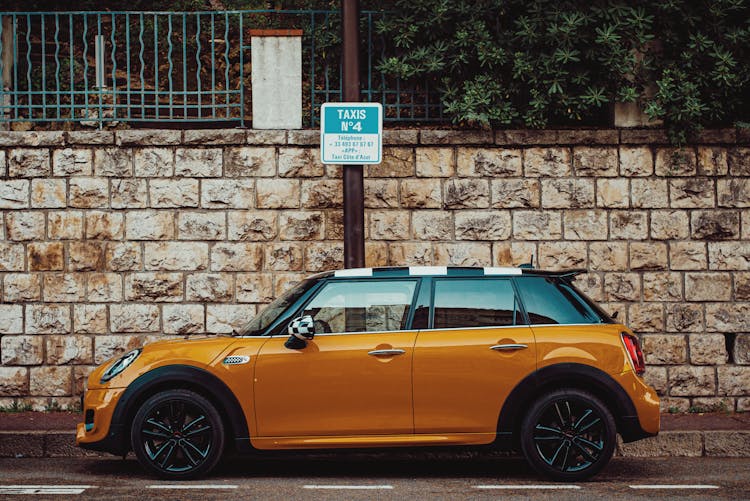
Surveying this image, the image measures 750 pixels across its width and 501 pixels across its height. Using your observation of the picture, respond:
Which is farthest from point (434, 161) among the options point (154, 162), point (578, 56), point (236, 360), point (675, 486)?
point (675, 486)

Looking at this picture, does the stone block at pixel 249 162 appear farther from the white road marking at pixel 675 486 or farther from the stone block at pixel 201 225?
the white road marking at pixel 675 486

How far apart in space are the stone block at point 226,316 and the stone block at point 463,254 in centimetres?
205

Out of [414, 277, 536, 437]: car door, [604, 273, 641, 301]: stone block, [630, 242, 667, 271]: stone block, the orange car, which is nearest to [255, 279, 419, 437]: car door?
the orange car

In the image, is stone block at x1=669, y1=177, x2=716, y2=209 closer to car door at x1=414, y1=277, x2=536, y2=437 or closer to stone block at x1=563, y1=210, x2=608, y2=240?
stone block at x1=563, y1=210, x2=608, y2=240

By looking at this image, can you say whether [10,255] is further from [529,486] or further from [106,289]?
[529,486]

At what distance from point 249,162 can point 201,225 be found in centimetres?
83

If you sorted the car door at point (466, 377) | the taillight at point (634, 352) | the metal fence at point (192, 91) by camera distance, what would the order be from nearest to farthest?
the car door at point (466, 377)
the taillight at point (634, 352)
the metal fence at point (192, 91)

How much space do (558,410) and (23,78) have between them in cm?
765

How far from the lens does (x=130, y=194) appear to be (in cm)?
1013

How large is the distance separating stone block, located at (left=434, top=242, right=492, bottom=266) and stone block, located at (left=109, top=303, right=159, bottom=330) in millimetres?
3021

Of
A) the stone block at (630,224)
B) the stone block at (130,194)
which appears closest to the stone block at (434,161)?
the stone block at (630,224)

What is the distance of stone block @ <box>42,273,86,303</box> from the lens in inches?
397

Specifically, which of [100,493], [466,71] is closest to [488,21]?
[466,71]

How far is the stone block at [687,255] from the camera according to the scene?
33.4ft
